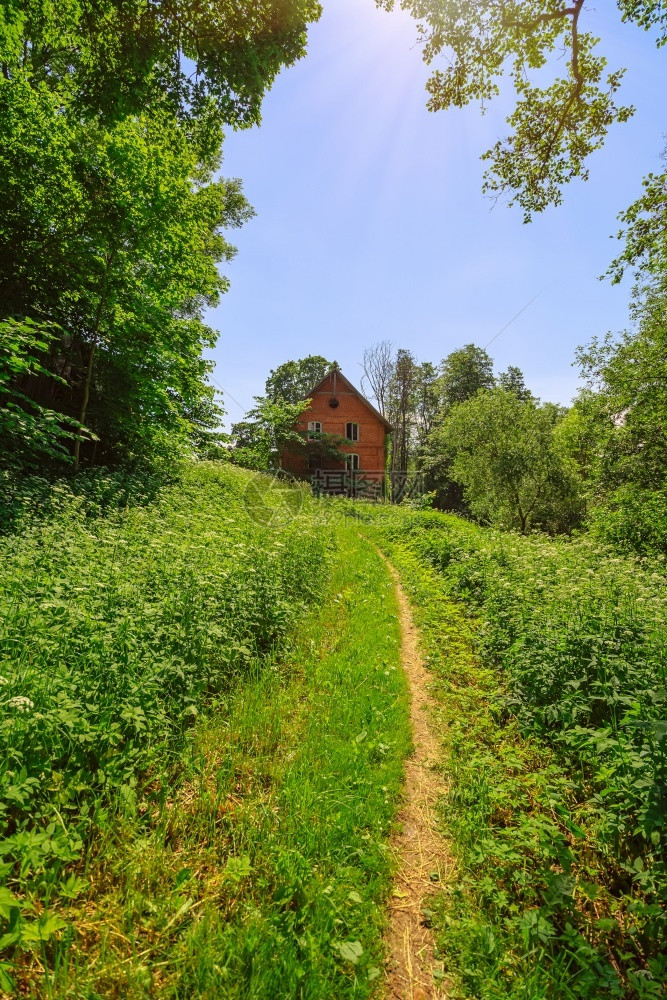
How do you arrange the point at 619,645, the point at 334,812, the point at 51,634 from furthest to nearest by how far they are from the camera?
1. the point at 619,645
2. the point at 51,634
3. the point at 334,812

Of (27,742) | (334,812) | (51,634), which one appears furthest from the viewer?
(51,634)

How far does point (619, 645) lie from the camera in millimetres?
4246

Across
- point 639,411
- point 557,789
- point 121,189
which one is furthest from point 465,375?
point 557,789

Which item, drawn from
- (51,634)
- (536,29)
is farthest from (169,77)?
(51,634)

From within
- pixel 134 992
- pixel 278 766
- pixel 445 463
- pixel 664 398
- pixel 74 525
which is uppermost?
pixel 445 463

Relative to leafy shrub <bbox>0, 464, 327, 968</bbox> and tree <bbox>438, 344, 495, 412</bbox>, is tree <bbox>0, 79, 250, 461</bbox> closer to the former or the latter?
leafy shrub <bbox>0, 464, 327, 968</bbox>

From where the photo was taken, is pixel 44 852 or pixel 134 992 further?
pixel 44 852

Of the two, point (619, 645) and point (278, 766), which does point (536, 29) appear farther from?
point (278, 766)

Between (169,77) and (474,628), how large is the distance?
402 inches

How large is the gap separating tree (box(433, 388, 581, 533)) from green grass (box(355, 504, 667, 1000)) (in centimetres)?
2010

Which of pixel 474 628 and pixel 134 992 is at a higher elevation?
pixel 474 628

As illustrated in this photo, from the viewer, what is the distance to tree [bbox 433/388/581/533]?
81.8ft

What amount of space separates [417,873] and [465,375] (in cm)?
5119

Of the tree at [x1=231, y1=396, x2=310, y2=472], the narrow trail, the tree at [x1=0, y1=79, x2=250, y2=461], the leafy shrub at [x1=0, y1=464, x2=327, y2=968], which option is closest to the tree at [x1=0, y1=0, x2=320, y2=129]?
the tree at [x1=0, y1=79, x2=250, y2=461]
